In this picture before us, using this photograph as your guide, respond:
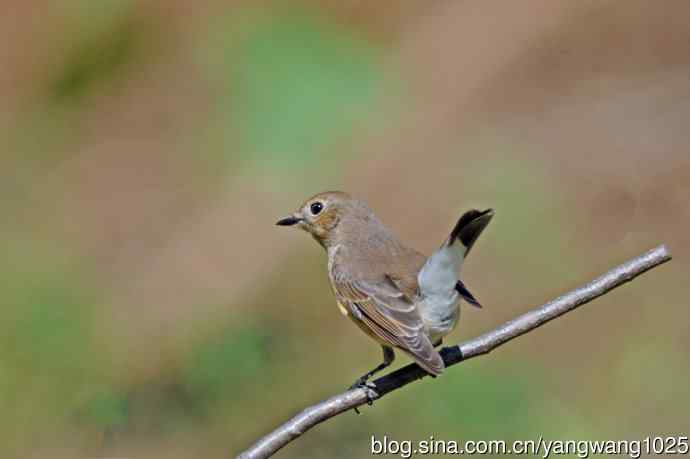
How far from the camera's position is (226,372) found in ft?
25.8

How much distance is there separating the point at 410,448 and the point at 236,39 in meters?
6.90

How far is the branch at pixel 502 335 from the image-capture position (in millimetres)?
3346

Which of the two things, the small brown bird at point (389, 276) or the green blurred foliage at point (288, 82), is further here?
the green blurred foliage at point (288, 82)

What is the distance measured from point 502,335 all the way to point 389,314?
3.35ft

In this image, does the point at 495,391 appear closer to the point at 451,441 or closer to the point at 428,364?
the point at 451,441

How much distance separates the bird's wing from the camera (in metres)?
4.16

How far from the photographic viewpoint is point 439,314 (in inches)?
179

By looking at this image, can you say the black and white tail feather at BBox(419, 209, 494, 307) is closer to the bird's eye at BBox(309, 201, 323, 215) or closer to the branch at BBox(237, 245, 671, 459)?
the branch at BBox(237, 245, 671, 459)

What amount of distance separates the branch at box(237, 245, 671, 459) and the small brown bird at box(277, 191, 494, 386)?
384mm

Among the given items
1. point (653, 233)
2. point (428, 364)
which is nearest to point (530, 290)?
point (653, 233)

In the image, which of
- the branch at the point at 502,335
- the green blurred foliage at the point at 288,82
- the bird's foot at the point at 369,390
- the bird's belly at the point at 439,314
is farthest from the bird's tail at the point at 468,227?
the green blurred foliage at the point at 288,82

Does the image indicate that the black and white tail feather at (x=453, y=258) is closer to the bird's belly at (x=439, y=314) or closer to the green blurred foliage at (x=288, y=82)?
the bird's belly at (x=439, y=314)

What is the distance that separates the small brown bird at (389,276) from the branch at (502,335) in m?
0.38

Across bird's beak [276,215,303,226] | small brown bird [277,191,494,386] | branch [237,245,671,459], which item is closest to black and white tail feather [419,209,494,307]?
small brown bird [277,191,494,386]
